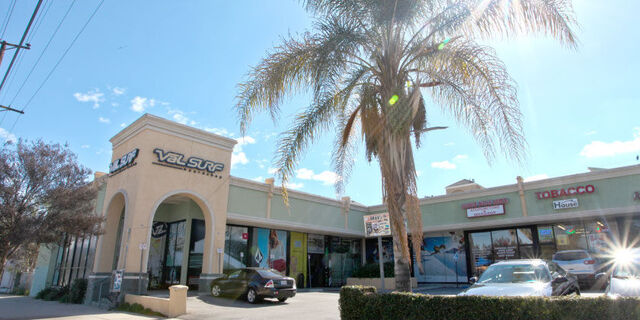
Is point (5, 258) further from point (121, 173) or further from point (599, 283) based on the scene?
point (599, 283)

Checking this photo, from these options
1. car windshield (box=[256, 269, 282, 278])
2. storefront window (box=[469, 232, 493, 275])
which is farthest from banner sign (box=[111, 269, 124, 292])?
storefront window (box=[469, 232, 493, 275])

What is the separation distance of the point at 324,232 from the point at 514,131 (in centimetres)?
1853

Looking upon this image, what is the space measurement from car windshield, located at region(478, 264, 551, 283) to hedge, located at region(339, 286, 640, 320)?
8.07 feet

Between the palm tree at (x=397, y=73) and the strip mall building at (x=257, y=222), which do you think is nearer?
the palm tree at (x=397, y=73)

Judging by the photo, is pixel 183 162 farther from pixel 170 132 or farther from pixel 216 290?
pixel 216 290

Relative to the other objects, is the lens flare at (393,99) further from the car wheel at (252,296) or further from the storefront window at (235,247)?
the storefront window at (235,247)

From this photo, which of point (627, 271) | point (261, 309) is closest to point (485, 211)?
point (627, 271)

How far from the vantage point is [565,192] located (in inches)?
777

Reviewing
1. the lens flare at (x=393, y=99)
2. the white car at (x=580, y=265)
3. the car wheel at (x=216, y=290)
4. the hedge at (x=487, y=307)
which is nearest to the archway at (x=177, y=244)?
the car wheel at (x=216, y=290)

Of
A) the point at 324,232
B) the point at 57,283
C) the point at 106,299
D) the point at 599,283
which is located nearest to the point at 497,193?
the point at 599,283

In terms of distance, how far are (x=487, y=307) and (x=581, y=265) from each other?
1426 cm

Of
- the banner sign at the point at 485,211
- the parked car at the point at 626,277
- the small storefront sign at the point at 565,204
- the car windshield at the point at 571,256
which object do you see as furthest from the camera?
the banner sign at the point at 485,211

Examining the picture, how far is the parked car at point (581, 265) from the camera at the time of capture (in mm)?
17062

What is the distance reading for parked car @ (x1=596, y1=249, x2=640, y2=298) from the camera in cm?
807
